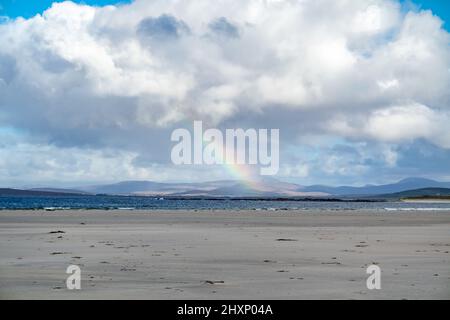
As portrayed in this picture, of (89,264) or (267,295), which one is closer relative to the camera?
(267,295)

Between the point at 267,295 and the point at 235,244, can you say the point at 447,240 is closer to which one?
the point at 235,244

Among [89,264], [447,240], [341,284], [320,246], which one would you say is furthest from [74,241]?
[447,240]

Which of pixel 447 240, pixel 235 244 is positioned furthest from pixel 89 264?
pixel 447 240

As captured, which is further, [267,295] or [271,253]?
[271,253]

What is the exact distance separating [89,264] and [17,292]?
450 cm

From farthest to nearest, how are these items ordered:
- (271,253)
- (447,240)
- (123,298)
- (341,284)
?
(447,240) < (271,253) < (341,284) < (123,298)

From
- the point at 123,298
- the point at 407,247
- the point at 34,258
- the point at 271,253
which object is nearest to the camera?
the point at 123,298

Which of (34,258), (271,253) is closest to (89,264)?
(34,258)

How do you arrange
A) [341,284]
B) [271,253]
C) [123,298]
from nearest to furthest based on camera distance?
[123,298]
[341,284]
[271,253]

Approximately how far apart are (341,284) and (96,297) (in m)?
5.22
